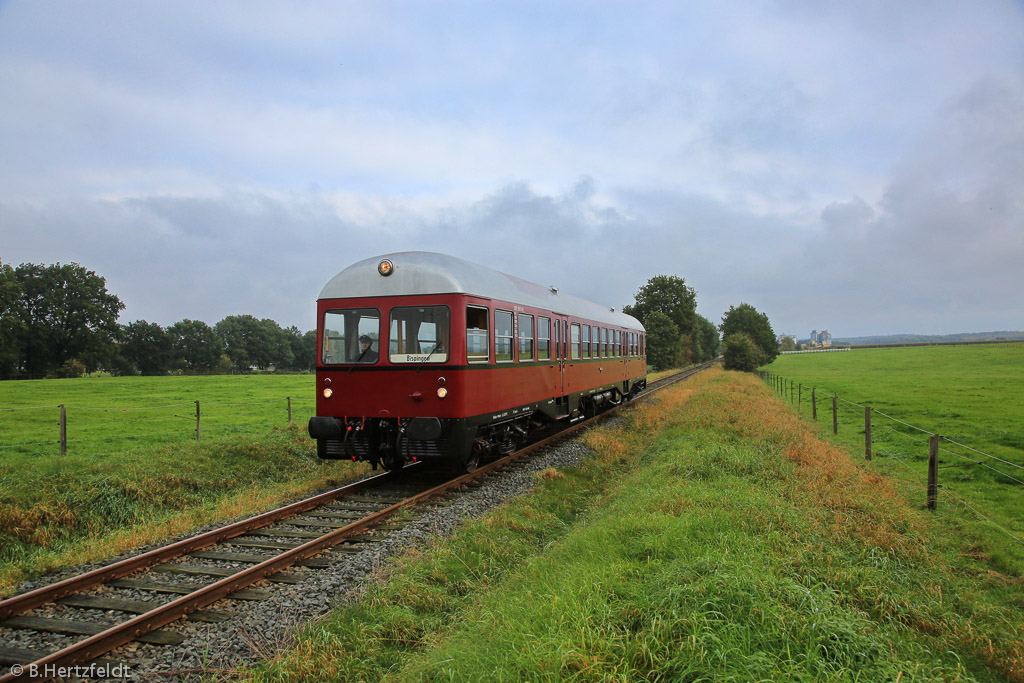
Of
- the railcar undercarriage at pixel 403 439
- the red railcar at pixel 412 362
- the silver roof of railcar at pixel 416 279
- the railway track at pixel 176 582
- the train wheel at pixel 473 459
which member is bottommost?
the railway track at pixel 176 582

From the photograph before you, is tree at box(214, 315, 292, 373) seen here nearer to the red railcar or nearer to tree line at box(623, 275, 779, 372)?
tree line at box(623, 275, 779, 372)

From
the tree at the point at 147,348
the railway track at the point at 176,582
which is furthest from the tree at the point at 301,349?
the railway track at the point at 176,582

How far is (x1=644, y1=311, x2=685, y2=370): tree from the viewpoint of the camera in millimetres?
58719

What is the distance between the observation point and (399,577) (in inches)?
209

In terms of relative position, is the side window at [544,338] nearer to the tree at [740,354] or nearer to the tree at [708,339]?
the tree at [740,354]

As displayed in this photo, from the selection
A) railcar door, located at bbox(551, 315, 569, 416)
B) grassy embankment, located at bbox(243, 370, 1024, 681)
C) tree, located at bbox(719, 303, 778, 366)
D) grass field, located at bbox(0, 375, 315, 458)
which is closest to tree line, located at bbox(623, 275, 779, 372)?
tree, located at bbox(719, 303, 778, 366)

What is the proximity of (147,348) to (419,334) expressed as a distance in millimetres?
80752

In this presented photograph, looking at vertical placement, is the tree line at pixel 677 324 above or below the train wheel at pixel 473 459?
above

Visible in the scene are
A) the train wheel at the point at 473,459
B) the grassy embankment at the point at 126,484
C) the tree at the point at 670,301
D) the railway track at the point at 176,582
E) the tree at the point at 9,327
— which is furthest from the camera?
the tree at the point at 670,301

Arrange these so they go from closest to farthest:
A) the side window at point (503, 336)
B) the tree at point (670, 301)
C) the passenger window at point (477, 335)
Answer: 1. the passenger window at point (477, 335)
2. the side window at point (503, 336)
3. the tree at point (670, 301)

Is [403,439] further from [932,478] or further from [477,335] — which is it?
[932,478]

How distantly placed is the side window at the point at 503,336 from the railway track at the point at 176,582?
9.46ft

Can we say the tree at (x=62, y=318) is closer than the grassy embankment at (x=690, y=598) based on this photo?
No

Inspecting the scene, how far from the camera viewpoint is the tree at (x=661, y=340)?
58719mm
